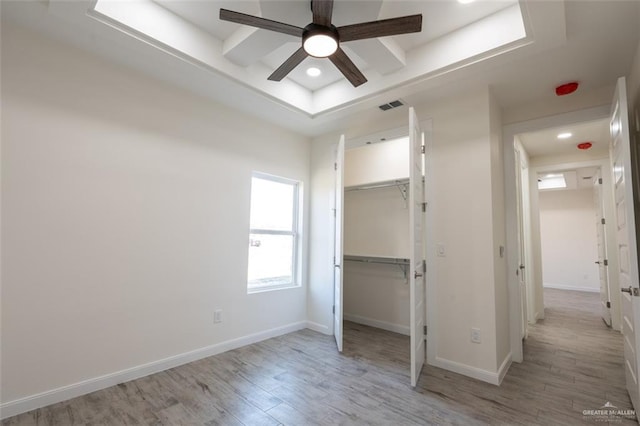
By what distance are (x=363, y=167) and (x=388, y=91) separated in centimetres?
175

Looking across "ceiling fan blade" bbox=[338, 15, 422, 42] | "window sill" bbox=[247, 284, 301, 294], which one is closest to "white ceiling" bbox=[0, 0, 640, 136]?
"ceiling fan blade" bbox=[338, 15, 422, 42]

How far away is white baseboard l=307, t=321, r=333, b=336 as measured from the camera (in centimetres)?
392

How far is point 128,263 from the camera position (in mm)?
2605

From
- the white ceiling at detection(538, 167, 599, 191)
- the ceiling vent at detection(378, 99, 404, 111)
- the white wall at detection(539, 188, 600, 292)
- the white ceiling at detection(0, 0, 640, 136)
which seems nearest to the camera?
the white ceiling at detection(0, 0, 640, 136)

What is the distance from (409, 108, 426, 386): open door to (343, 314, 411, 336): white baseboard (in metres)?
1.01

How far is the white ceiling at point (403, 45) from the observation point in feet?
6.67

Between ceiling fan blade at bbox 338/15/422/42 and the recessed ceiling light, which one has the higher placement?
the recessed ceiling light

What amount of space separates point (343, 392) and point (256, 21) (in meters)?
2.82

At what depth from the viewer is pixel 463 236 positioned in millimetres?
2889

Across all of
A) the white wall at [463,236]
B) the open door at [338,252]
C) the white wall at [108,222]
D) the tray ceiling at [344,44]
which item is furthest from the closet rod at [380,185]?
the white wall at [108,222]

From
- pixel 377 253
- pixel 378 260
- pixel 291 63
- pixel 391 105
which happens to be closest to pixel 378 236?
pixel 377 253

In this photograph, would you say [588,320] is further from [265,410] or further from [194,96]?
[194,96]

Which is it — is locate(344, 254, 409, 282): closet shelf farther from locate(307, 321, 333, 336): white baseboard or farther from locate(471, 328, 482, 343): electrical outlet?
locate(471, 328, 482, 343): electrical outlet

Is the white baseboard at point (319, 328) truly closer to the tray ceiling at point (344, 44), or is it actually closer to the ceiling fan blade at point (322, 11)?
the tray ceiling at point (344, 44)
